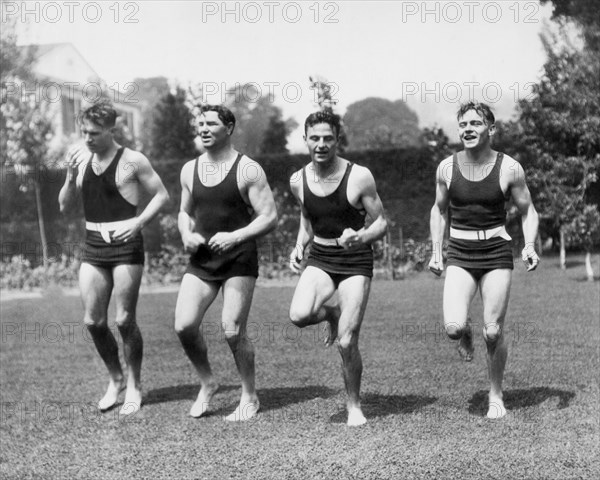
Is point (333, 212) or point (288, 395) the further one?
A: point (288, 395)

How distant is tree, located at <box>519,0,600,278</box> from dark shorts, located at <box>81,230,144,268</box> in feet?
31.5

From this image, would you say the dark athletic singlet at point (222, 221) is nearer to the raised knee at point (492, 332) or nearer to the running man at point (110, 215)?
the running man at point (110, 215)

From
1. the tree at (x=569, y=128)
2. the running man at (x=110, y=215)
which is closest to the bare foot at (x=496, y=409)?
the running man at (x=110, y=215)

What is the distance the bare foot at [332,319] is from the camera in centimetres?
607

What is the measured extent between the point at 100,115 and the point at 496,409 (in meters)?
3.79

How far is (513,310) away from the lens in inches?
442

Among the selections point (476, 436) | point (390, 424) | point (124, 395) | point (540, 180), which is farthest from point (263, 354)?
point (540, 180)

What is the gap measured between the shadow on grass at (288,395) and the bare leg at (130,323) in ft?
3.47

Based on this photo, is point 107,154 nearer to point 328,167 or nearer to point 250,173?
point 250,173

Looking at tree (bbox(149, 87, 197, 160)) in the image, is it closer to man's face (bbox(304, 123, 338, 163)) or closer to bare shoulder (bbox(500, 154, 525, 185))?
man's face (bbox(304, 123, 338, 163))

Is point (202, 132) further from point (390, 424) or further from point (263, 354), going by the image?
point (263, 354)

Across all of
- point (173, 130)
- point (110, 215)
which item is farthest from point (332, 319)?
point (173, 130)

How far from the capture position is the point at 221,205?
5992 mm

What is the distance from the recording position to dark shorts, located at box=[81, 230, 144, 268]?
21.1 feet
